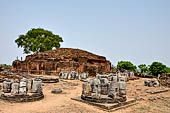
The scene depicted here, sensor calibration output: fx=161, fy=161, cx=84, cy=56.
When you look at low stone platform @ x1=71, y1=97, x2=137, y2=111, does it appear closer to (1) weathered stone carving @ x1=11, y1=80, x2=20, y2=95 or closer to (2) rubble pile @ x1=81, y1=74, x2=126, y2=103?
(2) rubble pile @ x1=81, y1=74, x2=126, y2=103

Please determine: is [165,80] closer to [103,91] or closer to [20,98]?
[103,91]

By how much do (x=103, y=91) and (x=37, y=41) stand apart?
3027 centimetres

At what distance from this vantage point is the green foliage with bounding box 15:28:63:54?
119ft

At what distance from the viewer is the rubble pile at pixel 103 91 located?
7.83 m

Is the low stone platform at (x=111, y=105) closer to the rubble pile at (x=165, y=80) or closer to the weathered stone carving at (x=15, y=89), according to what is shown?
the weathered stone carving at (x=15, y=89)

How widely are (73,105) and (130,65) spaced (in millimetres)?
35893

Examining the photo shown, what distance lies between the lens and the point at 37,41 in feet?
119

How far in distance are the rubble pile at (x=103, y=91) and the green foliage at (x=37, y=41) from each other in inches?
1159

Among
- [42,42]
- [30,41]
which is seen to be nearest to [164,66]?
[42,42]

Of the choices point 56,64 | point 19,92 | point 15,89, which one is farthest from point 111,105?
point 56,64

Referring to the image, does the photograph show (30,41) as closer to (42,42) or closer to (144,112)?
(42,42)

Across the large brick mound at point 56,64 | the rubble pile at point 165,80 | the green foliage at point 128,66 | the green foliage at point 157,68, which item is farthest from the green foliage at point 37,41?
the rubble pile at point 165,80

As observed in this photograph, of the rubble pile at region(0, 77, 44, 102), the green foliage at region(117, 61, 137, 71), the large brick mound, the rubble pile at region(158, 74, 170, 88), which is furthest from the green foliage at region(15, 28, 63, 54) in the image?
the rubble pile at region(0, 77, 44, 102)

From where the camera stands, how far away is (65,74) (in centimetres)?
Result: 2056
